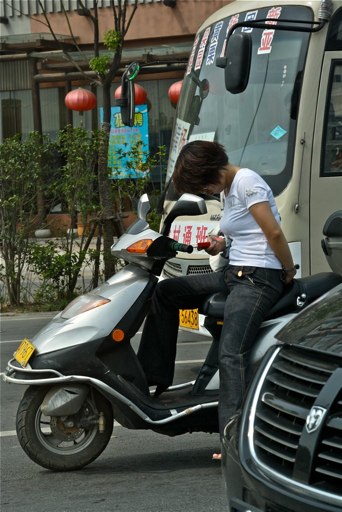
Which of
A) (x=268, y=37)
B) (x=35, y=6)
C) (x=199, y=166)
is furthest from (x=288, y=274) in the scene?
(x=35, y=6)

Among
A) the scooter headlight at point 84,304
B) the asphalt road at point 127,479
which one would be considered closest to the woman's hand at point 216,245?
the scooter headlight at point 84,304

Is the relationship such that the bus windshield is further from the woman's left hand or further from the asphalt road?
the woman's left hand

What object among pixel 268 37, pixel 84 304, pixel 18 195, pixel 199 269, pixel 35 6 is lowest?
pixel 18 195

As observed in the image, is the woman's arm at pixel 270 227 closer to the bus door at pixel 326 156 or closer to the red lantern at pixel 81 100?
the bus door at pixel 326 156

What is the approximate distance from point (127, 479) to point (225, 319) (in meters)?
1.06

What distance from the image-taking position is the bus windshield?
7762mm

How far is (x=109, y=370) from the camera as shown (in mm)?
5227

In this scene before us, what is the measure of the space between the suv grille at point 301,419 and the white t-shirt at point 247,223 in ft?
5.39

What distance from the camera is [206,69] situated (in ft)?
28.6

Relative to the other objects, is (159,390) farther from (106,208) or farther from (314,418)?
(106,208)

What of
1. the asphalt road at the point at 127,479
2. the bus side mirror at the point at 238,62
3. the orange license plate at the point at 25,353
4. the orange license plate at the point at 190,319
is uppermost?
the bus side mirror at the point at 238,62

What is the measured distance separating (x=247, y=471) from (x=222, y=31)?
245 inches

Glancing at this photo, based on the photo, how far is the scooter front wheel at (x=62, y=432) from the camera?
5234mm

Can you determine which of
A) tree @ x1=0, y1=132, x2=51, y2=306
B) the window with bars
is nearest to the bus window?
tree @ x1=0, y1=132, x2=51, y2=306
